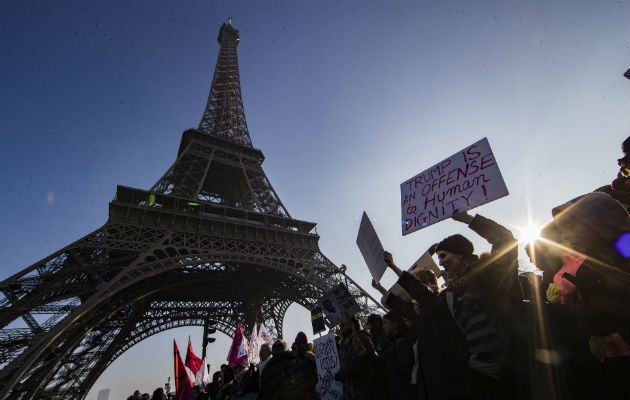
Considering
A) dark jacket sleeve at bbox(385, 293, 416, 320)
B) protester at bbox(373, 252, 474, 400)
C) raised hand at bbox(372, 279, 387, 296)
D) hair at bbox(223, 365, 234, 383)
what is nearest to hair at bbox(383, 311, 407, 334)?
dark jacket sleeve at bbox(385, 293, 416, 320)

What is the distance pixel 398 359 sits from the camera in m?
2.54

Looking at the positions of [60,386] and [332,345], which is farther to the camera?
[60,386]

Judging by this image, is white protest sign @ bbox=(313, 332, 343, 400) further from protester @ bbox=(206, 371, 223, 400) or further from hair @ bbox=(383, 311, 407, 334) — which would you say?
protester @ bbox=(206, 371, 223, 400)

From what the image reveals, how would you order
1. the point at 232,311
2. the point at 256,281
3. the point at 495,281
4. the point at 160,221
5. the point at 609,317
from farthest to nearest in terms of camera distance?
1. the point at 232,311
2. the point at 256,281
3. the point at 160,221
4. the point at 495,281
5. the point at 609,317

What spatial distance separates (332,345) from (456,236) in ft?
7.83

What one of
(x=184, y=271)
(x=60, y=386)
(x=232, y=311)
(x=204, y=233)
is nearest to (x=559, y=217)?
(x=204, y=233)

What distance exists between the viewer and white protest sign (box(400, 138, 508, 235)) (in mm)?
2988

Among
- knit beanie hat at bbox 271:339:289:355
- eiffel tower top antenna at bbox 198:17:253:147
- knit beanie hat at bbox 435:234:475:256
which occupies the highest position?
eiffel tower top antenna at bbox 198:17:253:147

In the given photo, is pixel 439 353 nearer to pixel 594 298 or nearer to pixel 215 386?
A: pixel 594 298

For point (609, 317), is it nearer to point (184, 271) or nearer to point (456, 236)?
point (456, 236)

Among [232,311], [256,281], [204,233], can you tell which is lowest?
[232,311]

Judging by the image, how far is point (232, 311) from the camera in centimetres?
2653

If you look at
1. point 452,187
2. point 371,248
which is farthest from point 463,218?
point 371,248

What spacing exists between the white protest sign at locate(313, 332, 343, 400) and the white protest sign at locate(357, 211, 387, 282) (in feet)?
3.24
